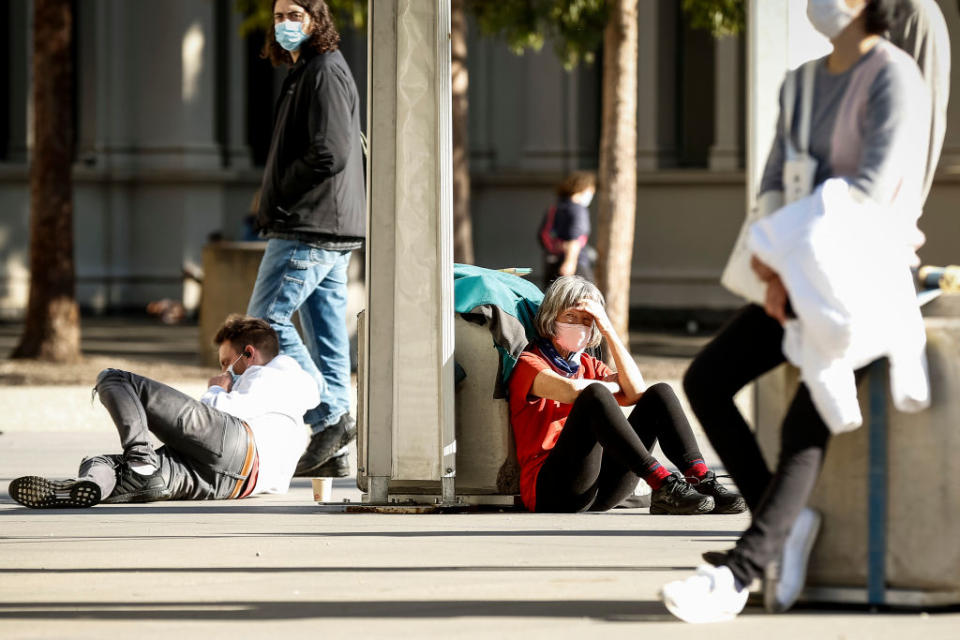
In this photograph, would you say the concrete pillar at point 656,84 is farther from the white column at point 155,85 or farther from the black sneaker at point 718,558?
the black sneaker at point 718,558

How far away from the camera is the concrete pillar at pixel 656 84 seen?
2200 centimetres

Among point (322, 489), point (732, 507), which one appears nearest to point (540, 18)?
point (322, 489)

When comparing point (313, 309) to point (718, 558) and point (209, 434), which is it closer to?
point (209, 434)

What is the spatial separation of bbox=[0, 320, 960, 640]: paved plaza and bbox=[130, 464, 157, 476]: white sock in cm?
14

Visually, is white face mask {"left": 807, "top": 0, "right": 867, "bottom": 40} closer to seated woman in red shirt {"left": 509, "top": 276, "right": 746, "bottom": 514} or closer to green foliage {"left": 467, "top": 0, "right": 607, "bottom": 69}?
seated woman in red shirt {"left": 509, "top": 276, "right": 746, "bottom": 514}

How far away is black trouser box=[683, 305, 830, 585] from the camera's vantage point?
13.7ft

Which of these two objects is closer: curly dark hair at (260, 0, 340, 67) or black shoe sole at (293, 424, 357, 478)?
curly dark hair at (260, 0, 340, 67)

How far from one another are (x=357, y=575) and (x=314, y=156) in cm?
277

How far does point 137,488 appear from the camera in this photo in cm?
684

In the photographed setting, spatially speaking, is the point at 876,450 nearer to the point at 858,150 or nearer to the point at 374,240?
the point at 858,150

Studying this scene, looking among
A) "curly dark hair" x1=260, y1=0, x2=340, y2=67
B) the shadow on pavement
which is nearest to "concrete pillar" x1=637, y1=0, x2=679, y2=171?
"curly dark hair" x1=260, y1=0, x2=340, y2=67

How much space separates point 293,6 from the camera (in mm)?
7434

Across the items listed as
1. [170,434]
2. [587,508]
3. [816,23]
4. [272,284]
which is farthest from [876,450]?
[272,284]

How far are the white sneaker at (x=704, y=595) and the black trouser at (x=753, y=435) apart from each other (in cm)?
4
